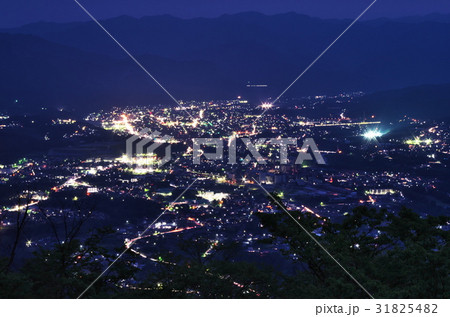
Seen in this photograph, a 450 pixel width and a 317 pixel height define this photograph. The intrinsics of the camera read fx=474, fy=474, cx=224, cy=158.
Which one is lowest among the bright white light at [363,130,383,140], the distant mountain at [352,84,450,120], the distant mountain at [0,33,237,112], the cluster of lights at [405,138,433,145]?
the cluster of lights at [405,138,433,145]

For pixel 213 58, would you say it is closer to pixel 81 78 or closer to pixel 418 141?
pixel 81 78

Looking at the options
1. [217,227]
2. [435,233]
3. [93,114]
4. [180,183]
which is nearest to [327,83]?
[93,114]

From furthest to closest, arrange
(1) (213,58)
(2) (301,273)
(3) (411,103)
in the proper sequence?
(1) (213,58) → (3) (411,103) → (2) (301,273)

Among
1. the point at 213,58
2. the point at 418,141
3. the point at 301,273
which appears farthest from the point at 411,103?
the point at 213,58

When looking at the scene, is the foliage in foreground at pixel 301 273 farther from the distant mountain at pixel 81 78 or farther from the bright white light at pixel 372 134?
the distant mountain at pixel 81 78

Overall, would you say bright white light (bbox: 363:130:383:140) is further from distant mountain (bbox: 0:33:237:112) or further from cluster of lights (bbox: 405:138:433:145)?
distant mountain (bbox: 0:33:237:112)

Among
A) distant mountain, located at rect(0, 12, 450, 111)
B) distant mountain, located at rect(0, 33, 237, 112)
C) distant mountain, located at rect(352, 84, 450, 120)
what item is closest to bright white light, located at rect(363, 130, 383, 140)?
distant mountain, located at rect(352, 84, 450, 120)
